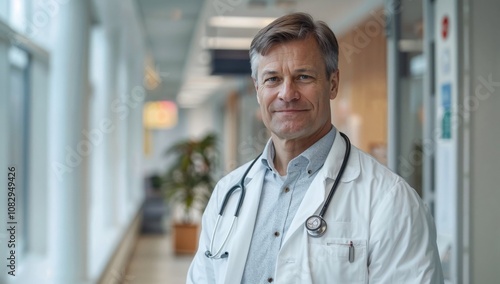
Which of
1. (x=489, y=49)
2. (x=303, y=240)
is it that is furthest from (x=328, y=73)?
(x=489, y=49)

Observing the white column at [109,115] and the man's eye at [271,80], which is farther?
the white column at [109,115]

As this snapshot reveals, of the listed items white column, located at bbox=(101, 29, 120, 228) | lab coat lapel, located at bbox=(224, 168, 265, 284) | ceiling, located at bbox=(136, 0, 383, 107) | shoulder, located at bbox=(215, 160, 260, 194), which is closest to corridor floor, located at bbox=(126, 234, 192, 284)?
white column, located at bbox=(101, 29, 120, 228)

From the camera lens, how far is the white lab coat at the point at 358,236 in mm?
1533

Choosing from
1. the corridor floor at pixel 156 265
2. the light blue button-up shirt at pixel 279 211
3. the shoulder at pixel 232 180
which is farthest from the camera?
the corridor floor at pixel 156 265

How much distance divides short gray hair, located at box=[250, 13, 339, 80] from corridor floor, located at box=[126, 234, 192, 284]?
5.80 meters

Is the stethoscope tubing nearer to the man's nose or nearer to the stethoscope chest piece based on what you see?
the stethoscope chest piece

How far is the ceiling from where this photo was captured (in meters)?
6.63

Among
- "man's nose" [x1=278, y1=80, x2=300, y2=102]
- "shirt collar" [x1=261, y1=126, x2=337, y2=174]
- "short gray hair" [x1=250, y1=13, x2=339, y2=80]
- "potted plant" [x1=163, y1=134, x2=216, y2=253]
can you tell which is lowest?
"potted plant" [x1=163, y1=134, x2=216, y2=253]

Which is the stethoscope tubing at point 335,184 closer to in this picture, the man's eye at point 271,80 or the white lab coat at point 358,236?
the white lab coat at point 358,236

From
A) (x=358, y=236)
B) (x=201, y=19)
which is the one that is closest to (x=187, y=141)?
(x=201, y=19)

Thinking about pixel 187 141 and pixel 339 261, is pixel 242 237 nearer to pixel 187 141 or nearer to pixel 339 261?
pixel 339 261

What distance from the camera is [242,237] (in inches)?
70.0

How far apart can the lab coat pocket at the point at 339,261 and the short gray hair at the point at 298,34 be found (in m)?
0.49

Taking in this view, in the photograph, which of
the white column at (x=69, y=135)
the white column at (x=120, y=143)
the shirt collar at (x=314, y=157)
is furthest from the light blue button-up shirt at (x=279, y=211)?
the white column at (x=120, y=143)
